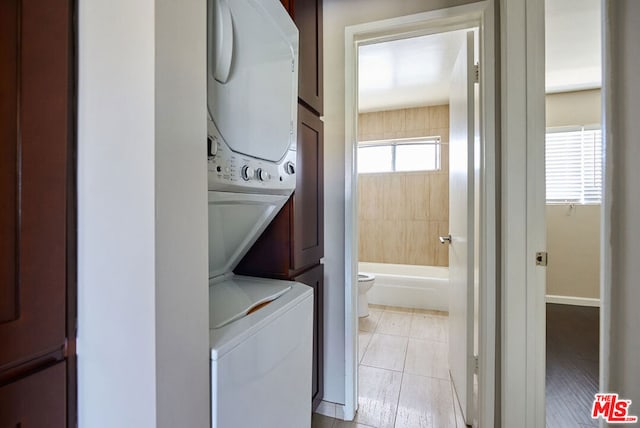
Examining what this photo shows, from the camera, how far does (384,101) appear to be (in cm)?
383

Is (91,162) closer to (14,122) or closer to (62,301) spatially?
(14,122)

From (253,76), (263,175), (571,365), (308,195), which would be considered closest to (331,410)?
(308,195)

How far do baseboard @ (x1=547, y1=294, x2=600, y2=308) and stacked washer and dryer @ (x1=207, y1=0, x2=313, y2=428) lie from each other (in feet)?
12.6

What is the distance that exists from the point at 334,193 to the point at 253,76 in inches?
39.0

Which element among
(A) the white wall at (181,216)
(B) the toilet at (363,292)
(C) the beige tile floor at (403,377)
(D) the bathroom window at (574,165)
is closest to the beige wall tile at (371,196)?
(B) the toilet at (363,292)

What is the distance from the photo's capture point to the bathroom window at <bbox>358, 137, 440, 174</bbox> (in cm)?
399

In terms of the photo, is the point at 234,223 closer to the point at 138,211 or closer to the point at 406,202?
the point at 138,211

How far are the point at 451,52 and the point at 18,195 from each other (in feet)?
9.75

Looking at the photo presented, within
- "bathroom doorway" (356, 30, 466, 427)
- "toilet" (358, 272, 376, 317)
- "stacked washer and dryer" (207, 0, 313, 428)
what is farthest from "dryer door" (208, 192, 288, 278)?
"toilet" (358, 272, 376, 317)

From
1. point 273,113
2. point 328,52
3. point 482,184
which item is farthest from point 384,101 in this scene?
point 273,113

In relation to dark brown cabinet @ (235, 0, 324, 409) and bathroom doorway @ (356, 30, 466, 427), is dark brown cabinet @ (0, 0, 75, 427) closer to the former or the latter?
dark brown cabinet @ (235, 0, 324, 409)

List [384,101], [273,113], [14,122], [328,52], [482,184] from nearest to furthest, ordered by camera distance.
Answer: [14,122] < [273,113] < [482,184] < [328,52] < [384,101]

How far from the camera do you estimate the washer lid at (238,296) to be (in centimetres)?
Result: 80

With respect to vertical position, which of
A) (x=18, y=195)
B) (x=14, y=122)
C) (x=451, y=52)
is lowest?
(x=18, y=195)
